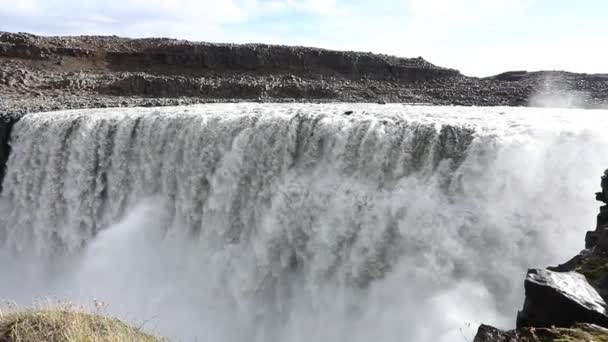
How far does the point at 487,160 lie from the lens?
8.66 m

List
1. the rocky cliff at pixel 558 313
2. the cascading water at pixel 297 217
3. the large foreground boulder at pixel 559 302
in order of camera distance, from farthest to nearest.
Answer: the cascading water at pixel 297 217, the large foreground boulder at pixel 559 302, the rocky cliff at pixel 558 313

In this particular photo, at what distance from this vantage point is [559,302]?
12.6ft

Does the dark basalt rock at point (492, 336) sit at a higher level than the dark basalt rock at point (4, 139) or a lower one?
higher

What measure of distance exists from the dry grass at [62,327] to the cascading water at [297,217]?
4646 millimetres

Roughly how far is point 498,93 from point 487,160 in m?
14.6

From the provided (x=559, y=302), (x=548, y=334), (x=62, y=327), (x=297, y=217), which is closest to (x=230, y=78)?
(x=297, y=217)

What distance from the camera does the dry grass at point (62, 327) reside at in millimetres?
4258

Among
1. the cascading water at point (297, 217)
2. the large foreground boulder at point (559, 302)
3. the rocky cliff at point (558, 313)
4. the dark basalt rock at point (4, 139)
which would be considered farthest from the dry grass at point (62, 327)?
the dark basalt rock at point (4, 139)

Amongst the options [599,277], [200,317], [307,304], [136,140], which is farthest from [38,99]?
[599,277]

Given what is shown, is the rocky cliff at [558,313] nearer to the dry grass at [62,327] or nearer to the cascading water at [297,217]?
the dry grass at [62,327]

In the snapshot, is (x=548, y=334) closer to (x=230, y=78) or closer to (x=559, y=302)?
(x=559, y=302)

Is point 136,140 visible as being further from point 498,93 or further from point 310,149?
point 498,93

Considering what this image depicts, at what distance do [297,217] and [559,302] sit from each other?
699 centimetres

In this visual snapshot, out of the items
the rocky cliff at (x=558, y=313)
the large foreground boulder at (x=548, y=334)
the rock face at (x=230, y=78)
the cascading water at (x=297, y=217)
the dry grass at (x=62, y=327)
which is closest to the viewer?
the large foreground boulder at (x=548, y=334)
